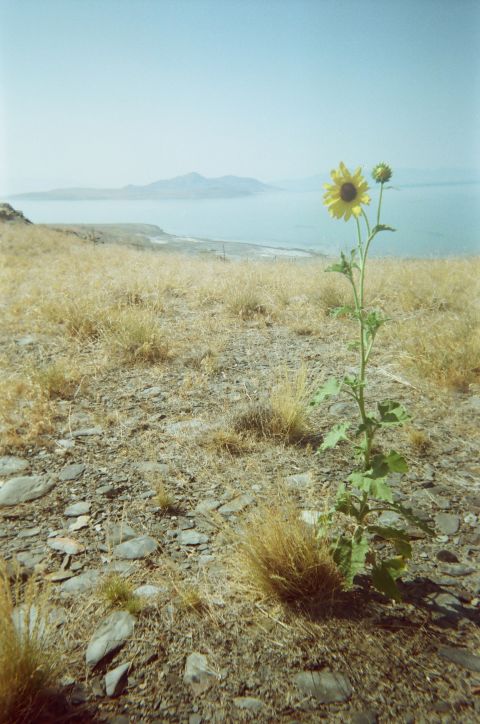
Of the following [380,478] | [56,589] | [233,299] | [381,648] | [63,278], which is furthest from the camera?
[63,278]

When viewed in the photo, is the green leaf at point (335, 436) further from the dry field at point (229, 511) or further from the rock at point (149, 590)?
the rock at point (149, 590)

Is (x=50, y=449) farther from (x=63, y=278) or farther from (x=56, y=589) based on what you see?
(x=63, y=278)

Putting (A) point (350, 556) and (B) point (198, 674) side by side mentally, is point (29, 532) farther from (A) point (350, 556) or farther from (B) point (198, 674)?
(A) point (350, 556)

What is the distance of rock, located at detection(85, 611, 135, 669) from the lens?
1.55m

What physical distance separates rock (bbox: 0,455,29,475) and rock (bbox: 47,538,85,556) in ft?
2.46

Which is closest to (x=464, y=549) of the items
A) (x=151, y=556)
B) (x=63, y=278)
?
(x=151, y=556)

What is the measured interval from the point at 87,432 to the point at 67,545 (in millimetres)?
1140

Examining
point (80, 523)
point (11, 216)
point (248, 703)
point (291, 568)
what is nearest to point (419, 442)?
point (291, 568)

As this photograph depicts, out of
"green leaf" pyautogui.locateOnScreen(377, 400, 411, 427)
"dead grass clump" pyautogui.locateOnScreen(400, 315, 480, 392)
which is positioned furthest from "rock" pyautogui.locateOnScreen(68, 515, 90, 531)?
"dead grass clump" pyautogui.locateOnScreen(400, 315, 480, 392)

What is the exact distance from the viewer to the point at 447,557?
2.03 m

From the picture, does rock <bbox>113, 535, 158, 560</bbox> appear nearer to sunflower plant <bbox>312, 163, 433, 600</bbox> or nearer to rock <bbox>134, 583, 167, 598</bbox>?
rock <bbox>134, 583, 167, 598</bbox>

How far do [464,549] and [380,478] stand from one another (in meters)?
0.71

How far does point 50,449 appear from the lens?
9.93 ft

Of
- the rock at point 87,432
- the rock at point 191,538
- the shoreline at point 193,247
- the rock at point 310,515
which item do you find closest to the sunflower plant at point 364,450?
the rock at point 310,515
